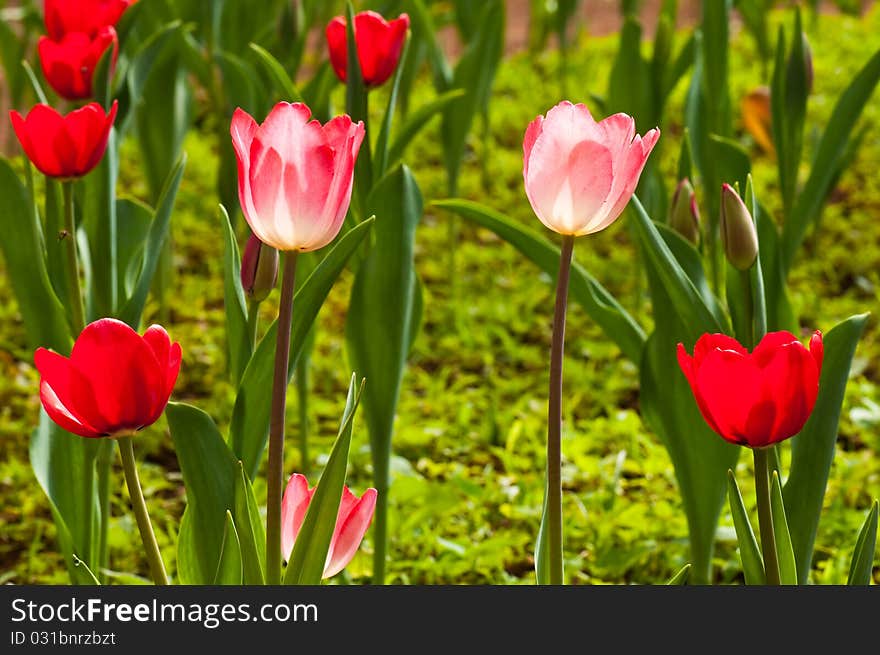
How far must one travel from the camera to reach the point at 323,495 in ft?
2.89

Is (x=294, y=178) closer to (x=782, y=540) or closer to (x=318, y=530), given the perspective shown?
(x=318, y=530)

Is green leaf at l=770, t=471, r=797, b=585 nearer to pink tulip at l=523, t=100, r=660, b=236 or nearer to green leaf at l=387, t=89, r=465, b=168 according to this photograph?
pink tulip at l=523, t=100, r=660, b=236

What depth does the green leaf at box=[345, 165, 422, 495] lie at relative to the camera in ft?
4.41

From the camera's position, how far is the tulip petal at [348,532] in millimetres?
945

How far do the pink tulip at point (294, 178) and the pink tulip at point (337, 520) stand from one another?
22 centimetres

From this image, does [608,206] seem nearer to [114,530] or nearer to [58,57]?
[58,57]

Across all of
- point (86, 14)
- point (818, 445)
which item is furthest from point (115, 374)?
point (86, 14)

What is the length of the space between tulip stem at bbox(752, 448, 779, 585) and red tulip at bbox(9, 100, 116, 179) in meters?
0.70

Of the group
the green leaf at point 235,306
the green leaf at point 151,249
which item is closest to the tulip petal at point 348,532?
the green leaf at point 235,306

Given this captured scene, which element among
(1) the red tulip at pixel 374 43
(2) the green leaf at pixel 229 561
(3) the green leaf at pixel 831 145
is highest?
(1) the red tulip at pixel 374 43

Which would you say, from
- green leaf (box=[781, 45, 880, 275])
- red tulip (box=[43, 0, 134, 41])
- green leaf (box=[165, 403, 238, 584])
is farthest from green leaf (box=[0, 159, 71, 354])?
green leaf (box=[781, 45, 880, 275])

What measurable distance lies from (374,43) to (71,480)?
62 centimetres

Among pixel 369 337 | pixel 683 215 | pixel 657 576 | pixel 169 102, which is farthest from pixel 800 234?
pixel 169 102

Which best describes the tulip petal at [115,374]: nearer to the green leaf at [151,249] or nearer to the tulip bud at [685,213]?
the green leaf at [151,249]
